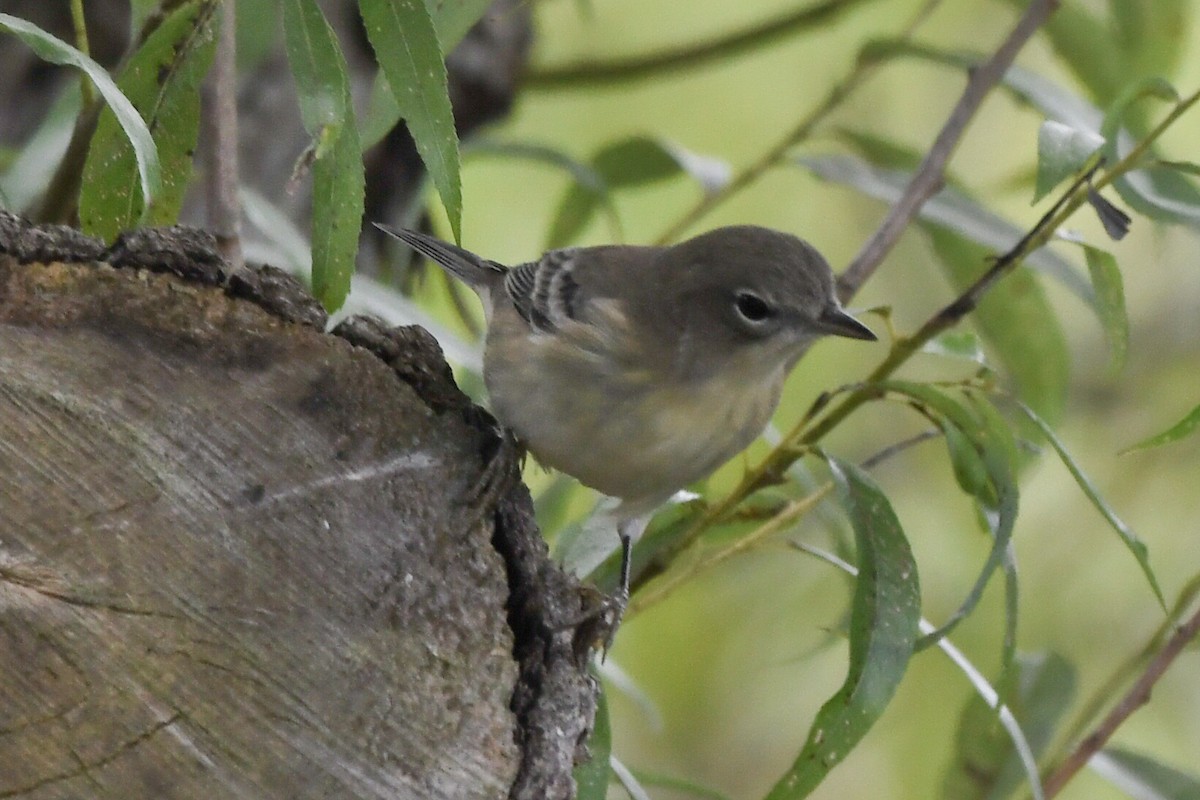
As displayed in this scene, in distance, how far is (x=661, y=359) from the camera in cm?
219

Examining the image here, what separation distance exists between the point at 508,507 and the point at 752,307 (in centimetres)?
79

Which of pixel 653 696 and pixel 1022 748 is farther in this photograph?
pixel 653 696

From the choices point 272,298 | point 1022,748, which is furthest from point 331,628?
point 1022,748

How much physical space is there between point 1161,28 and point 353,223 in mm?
1848

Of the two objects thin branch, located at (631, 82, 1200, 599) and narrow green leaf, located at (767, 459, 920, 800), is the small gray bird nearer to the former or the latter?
thin branch, located at (631, 82, 1200, 599)

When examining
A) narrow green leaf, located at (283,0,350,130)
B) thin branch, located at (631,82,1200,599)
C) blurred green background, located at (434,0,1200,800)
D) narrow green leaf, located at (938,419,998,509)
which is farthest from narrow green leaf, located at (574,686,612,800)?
blurred green background, located at (434,0,1200,800)

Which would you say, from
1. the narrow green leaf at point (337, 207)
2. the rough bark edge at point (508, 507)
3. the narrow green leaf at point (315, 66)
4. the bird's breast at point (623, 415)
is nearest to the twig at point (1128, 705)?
the bird's breast at point (623, 415)

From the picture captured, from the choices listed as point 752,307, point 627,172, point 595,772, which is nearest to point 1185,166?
point 752,307

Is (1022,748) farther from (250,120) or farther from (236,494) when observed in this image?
(250,120)

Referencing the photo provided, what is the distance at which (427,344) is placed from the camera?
1625 mm

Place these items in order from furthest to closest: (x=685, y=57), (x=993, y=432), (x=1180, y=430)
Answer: (x=685, y=57) < (x=993, y=432) < (x=1180, y=430)

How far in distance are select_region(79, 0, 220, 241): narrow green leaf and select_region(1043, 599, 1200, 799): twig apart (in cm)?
153

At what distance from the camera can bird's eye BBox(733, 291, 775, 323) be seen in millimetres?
2203

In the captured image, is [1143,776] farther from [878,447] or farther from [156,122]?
[878,447]
